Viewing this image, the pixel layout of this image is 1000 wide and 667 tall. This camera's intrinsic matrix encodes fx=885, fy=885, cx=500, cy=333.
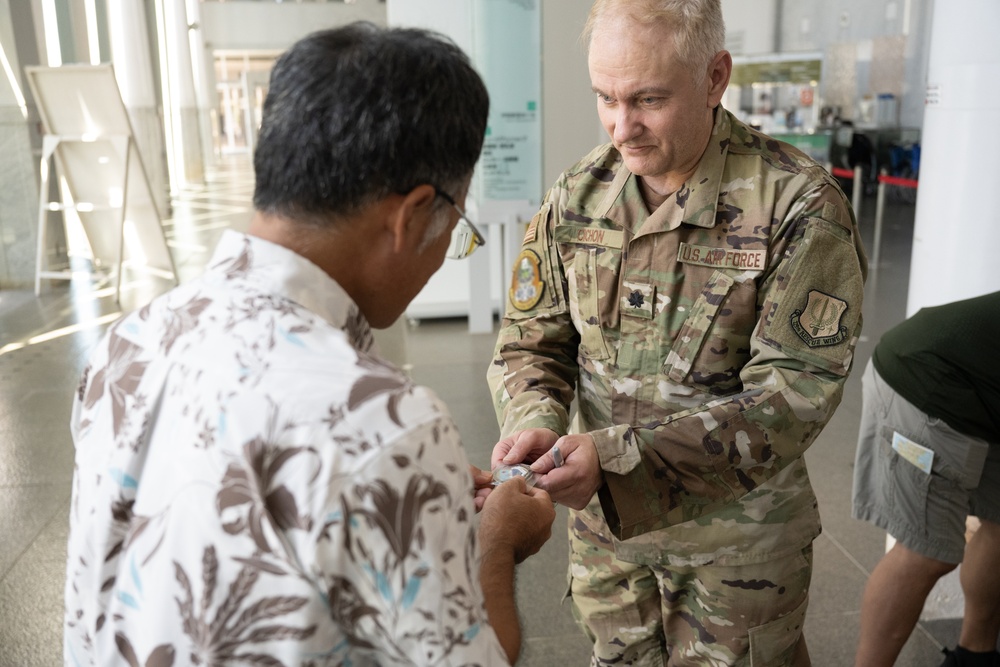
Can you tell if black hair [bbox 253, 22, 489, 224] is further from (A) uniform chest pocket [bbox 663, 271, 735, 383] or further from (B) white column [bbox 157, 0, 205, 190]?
(B) white column [bbox 157, 0, 205, 190]

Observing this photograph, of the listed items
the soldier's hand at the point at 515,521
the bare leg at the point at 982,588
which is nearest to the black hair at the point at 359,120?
the soldier's hand at the point at 515,521

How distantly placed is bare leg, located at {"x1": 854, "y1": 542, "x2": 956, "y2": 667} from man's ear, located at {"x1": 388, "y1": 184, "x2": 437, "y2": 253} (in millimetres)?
1845

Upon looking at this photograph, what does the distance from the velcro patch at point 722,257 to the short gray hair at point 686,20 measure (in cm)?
31

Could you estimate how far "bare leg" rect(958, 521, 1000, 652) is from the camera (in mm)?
2383

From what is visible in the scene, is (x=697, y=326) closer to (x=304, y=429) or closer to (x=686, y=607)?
(x=686, y=607)

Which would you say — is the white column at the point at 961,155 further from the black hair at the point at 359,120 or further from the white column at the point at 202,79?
the white column at the point at 202,79

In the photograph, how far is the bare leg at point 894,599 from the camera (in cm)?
226

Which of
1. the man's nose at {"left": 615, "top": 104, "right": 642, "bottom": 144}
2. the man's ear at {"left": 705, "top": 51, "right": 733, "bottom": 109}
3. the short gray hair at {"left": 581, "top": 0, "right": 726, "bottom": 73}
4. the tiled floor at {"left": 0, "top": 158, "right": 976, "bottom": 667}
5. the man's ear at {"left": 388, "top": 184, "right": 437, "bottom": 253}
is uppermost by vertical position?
the short gray hair at {"left": 581, "top": 0, "right": 726, "bottom": 73}

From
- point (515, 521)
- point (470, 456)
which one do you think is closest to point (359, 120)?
point (515, 521)

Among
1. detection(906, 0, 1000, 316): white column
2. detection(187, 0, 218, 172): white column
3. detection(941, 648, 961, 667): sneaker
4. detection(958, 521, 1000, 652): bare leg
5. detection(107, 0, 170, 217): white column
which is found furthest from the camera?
detection(187, 0, 218, 172): white column

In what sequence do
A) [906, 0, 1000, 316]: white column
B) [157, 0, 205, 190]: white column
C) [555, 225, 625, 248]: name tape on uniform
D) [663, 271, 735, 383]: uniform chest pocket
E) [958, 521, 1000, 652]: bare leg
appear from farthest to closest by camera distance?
1. [157, 0, 205, 190]: white column
2. [906, 0, 1000, 316]: white column
3. [958, 521, 1000, 652]: bare leg
4. [555, 225, 625, 248]: name tape on uniform
5. [663, 271, 735, 383]: uniform chest pocket

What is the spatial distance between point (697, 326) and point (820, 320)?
8.3 inches

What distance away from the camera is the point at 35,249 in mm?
7871

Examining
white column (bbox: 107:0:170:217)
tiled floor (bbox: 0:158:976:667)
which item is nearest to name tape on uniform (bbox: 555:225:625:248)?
tiled floor (bbox: 0:158:976:667)
